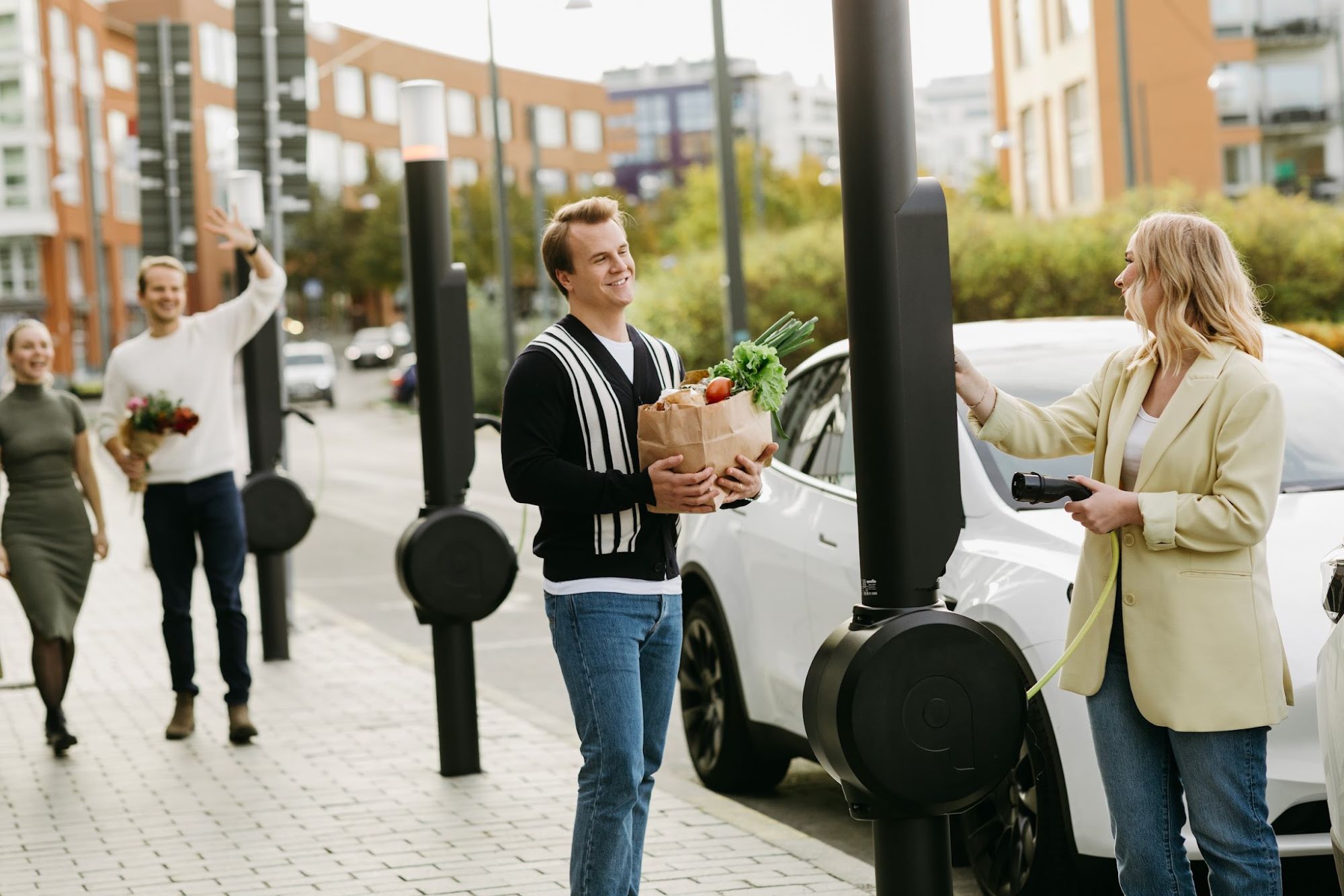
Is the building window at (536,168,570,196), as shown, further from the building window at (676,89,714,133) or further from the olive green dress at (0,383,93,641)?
the olive green dress at (0,383,93,641)

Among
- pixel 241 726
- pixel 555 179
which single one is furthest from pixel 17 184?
pixel 241 726

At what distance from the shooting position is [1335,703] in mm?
3430

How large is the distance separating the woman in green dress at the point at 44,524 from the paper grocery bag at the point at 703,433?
15.5ft

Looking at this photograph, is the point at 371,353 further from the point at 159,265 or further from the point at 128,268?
the point at 159,265

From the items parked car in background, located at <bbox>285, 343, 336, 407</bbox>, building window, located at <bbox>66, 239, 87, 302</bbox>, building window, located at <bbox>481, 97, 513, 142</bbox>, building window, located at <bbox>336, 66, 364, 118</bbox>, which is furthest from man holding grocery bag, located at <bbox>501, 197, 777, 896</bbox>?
building window, located at <bbox>481, 97, 513, 142</bbox>

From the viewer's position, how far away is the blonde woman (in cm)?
378

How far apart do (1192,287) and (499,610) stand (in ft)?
30.1

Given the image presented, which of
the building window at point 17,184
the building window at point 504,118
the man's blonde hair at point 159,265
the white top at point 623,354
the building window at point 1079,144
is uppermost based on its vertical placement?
the building window at point 504,118

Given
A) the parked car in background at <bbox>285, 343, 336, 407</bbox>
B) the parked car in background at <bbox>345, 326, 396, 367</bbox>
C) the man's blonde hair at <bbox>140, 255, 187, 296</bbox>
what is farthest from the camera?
the parked car in background at <bbox>345, 326, 396, 367</bbox>

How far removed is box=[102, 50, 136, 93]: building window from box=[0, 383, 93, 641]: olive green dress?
78.2 meters

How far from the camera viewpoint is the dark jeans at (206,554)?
316 inches

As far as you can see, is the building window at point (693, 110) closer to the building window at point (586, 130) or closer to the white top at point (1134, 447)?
the building window at point (586, 130)

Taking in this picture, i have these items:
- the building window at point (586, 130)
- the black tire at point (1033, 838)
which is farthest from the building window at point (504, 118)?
the black tire at point (1033, 838)

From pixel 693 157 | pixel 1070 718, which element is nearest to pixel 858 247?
pixel 1070 718
